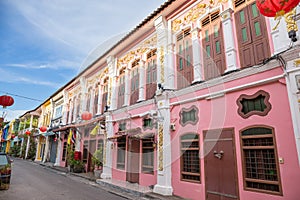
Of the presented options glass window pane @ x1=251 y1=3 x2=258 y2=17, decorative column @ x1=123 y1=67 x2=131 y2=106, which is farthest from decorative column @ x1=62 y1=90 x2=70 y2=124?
glass window pane @ x1=251 y1=3 x2=258 y2=17

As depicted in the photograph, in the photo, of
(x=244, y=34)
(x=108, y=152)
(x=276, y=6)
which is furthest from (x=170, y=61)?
(x=108, y=152)

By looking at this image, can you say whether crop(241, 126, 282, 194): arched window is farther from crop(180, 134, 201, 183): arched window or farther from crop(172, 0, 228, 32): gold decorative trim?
crop(172, 0, 228, 32): gold decorative trim

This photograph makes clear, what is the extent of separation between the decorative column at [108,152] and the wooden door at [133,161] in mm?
1631

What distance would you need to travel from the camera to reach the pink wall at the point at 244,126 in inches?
182

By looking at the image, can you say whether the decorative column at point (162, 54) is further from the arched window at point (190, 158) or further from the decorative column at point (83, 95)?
the decorative column at point (83, 95)

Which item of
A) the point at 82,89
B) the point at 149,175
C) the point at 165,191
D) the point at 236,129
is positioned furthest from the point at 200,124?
the point at 82,89

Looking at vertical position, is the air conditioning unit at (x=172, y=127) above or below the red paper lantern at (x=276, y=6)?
below

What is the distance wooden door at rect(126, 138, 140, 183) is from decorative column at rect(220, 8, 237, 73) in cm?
560

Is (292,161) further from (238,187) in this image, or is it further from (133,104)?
(133,104)

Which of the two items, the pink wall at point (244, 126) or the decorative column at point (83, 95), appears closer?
the pink wall at point (244, 126)

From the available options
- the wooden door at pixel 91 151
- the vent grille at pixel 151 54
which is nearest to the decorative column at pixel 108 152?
the wooden door at pixel 91 151

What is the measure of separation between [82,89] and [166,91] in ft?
32.3

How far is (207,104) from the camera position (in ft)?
22.2

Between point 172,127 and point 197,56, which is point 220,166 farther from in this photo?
point 197,56
